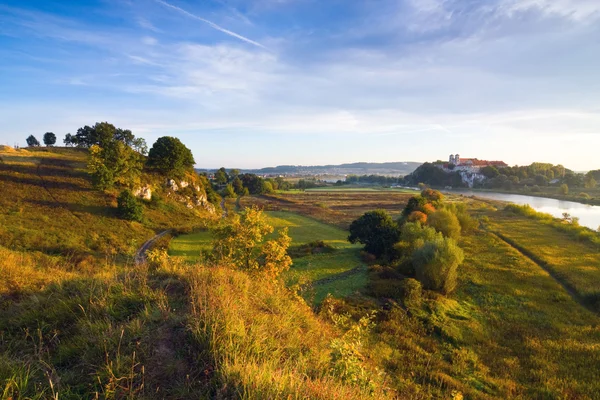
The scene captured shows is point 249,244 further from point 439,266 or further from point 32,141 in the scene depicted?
point 32,141

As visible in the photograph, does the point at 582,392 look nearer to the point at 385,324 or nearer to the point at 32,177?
the point at 385,324

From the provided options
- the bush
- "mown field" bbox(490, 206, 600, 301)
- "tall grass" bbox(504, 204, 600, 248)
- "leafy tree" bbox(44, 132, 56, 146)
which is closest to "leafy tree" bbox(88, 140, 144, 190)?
"leafy tree" bbox(44, 132, 56, 146)

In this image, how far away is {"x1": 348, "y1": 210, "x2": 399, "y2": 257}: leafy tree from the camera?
38750 mm

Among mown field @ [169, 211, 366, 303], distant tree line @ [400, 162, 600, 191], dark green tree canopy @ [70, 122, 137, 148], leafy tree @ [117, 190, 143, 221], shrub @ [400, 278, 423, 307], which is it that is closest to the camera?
shrub @ [400, 278, 423, 307]

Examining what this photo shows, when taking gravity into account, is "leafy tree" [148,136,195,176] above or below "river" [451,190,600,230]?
above

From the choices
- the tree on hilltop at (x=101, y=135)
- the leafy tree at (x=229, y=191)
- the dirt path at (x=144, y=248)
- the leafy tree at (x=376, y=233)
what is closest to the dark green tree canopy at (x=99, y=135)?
the tree on hilltop at (x=101, y=135)

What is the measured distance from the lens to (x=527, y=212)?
7438 cm

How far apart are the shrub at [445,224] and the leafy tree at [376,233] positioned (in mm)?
6911

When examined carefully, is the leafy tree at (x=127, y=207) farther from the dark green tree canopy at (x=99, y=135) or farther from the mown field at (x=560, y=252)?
the mown field at (x=560, y=252)

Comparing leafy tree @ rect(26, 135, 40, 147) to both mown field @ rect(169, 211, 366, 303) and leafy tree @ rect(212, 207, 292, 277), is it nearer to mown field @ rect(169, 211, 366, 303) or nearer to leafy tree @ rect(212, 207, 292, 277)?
mown field @ rect(169, 211, 366, 303)

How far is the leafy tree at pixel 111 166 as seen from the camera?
171 ft

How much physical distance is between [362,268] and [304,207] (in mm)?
57887

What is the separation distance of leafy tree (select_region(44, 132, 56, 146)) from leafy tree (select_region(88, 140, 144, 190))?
150 ft

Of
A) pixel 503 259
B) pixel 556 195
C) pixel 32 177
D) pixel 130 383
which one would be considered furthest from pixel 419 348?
pixel 556 195
